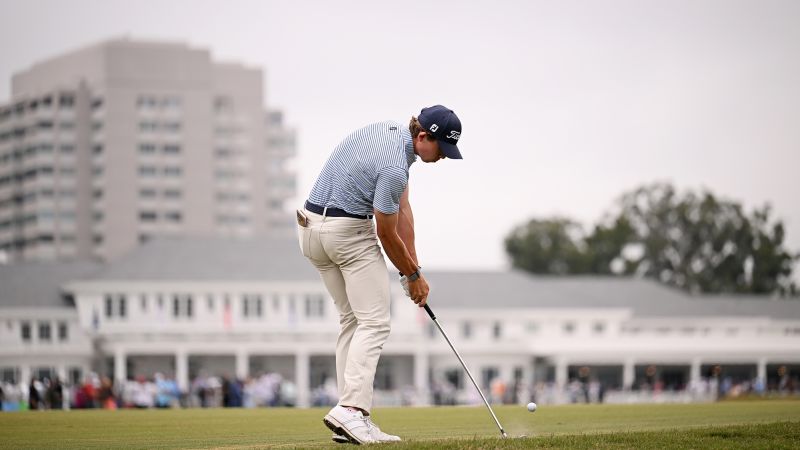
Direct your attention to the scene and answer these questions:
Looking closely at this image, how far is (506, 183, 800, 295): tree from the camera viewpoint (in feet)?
424

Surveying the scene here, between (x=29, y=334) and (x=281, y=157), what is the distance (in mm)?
106918

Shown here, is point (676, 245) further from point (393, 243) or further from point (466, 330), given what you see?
point (393, 243)

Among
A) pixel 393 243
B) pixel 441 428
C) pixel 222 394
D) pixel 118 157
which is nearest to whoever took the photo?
pixel 393 243

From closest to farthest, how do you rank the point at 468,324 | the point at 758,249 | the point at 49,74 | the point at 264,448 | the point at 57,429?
the point at 264,448 → the point at 57,429 → the point at 468,324 → the point at 758,249 → the point at 49,74

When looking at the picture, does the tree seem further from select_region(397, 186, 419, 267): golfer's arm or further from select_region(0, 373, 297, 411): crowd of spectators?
select_region(397, 186, 419, 267): golfer's arm

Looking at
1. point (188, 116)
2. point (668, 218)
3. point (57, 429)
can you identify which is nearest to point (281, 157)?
point (188, 116)

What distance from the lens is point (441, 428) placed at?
12961 millimetres

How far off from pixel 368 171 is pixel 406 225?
547 millimetres

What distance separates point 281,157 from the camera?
19388 centimetres

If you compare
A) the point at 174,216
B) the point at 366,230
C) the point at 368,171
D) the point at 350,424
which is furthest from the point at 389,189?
the point at 174,216

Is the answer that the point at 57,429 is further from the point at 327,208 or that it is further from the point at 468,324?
the point at 468,324

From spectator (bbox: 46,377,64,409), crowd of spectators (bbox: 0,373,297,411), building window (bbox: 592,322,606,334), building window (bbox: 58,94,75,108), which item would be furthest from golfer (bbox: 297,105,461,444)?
building window (bbox: 58,94,75,108)

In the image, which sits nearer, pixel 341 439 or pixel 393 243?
pixel 393 243

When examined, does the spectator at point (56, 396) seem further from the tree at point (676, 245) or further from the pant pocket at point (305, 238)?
the tree at point (676, 245)
